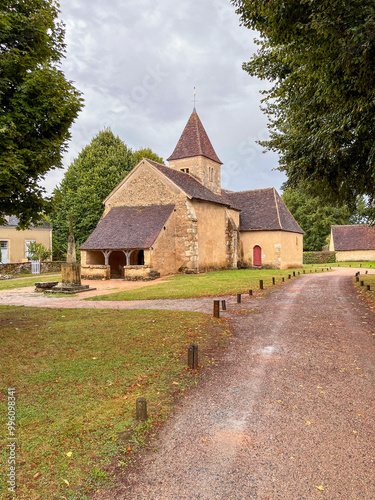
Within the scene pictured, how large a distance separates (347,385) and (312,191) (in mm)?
9915

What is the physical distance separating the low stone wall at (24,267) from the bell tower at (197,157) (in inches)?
601

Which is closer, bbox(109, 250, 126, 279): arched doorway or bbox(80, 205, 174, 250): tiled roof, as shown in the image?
bbox(80, 205, 174, 250): tiled roof

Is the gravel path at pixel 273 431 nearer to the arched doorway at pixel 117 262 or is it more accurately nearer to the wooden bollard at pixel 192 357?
the wooden bollard at pixel 192 357

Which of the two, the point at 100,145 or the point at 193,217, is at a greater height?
the point at 100,145

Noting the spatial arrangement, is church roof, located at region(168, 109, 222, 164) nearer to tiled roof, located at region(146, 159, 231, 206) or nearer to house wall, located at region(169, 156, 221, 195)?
house wall, located at region(169, 156, 221, 195)

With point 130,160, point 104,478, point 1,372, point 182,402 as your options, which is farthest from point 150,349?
point 130,160

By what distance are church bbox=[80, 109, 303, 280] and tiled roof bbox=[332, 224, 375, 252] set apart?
57.1 ft

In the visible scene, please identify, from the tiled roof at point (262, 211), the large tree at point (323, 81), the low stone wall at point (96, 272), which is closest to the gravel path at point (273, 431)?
the large tree at point (323, 81)

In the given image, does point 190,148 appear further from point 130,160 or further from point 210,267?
point 210,267

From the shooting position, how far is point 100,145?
36.9 metres

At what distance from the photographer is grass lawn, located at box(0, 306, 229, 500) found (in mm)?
3359

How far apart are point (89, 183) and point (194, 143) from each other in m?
11.9

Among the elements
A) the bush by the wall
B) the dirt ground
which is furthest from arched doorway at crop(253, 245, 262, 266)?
the dirt ground

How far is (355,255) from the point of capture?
158ft
